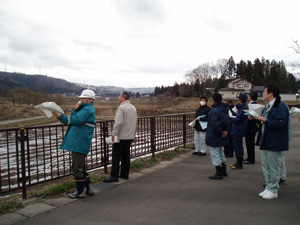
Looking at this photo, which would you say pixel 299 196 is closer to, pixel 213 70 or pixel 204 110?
pixel 204 110

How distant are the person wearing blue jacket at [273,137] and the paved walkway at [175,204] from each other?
31cm

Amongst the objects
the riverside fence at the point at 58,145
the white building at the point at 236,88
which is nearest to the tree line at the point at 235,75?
the white building at the point at 236,88

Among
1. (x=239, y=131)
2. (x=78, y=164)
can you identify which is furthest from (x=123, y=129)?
(x=239, y=131)

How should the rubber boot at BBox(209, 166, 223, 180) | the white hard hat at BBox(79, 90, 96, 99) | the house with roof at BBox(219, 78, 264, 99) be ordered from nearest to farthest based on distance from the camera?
the white hard hat at BBox(79, 90, 96, 99)
the rubber boot at BBox(209, 166, 223, 180)
the house with roof at BBox(219, 78, 264, 99)

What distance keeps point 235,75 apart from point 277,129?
11348 centimetres

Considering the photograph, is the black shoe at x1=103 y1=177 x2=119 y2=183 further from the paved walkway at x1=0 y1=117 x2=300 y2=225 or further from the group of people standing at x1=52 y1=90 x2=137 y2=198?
the group of people standing at x1=52 y1=90 x2=137 y2=198

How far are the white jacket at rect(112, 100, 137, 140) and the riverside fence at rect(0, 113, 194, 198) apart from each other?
0.82m

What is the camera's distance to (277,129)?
159 inches

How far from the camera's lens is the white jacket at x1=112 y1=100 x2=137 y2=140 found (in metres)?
5.06

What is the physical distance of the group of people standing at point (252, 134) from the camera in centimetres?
407

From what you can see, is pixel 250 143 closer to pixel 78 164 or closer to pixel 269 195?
pixel 269 195

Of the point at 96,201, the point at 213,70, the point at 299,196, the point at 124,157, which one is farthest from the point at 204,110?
the point at 213,70

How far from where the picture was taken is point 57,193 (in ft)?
14.9

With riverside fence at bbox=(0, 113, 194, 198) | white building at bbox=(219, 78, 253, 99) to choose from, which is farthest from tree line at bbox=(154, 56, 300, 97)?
riverside fence at bbox=(0, 113, 194, 198)
